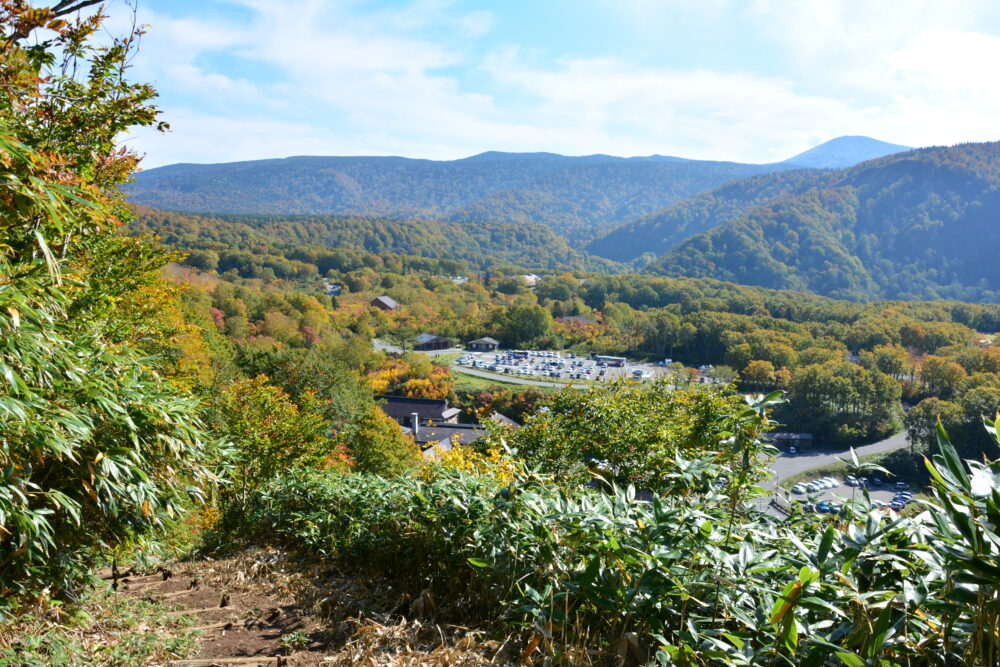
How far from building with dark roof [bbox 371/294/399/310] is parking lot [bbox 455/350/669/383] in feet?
52.1

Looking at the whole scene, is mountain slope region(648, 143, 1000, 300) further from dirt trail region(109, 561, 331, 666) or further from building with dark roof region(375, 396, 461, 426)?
dirt trail region(109, 561, 331, 666)

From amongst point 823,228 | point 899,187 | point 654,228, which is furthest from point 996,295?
point 654,228

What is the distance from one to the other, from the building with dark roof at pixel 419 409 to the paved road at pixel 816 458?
17.9 metres

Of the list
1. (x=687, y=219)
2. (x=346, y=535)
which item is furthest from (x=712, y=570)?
(x=687, y=219)

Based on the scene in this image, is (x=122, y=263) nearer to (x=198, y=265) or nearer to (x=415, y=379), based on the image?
(x=415, y=379)

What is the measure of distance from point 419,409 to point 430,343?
26455mm

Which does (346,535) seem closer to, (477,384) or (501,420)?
(501,420)

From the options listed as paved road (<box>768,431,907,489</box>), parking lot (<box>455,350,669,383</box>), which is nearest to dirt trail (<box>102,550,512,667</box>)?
paved road (<box>768,431,907,489</box>)

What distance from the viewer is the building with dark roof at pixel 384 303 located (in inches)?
2694

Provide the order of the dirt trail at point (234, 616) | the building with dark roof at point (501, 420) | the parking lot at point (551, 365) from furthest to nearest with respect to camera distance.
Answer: the parking lot at point (551, 365), the building with dark roof at point (501, 420), the dirt trail at point (234, 616)

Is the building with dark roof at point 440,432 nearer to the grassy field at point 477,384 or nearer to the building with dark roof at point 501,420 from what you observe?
the building with dark roof at point 501,420

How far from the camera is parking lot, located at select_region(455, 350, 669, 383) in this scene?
4759 cm

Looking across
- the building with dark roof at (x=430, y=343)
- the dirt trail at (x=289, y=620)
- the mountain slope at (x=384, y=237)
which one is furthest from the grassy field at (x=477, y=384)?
the mountain slope at (x=384, y=237)

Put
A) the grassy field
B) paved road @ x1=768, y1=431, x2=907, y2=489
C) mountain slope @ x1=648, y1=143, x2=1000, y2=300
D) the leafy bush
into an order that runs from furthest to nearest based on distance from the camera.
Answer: mountain slope @ x1=648, y1=143, x2=1000, y2=300 → the grassy field → paved road @ x1=768, y1=431, x2=907, y2=489 → the leafy bush
